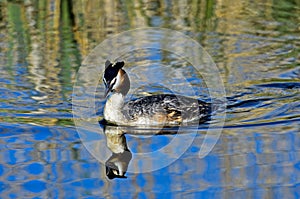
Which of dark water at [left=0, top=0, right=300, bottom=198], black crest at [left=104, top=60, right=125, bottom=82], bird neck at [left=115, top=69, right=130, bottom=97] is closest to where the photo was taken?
dark water at [left=0, top=0, right=300, bottom=198]

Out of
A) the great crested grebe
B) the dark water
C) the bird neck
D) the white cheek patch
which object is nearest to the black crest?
the great crested grebe

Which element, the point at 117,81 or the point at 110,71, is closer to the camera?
the point at 110,71

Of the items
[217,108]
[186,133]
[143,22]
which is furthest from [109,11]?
[186,133]

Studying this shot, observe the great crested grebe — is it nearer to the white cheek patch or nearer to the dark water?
the white cheek patch

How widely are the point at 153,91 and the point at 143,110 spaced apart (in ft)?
4.66

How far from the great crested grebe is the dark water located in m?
0.51

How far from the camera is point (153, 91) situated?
435 inches

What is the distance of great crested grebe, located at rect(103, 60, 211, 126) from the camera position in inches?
378

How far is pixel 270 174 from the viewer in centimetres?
745

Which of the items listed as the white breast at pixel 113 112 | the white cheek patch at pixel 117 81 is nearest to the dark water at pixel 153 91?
the white breast at pixel 113 112

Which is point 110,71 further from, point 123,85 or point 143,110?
point 143,110

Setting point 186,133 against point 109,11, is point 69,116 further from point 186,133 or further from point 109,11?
point 109,11

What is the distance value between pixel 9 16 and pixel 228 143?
7456 millimetres

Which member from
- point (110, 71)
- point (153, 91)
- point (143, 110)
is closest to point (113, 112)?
point (143, 110)
